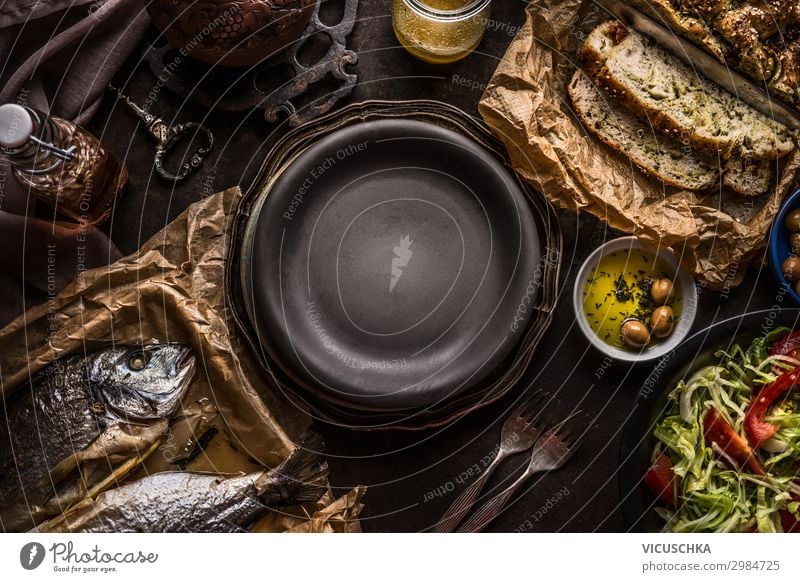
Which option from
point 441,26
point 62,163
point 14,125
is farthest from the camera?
point 441,26

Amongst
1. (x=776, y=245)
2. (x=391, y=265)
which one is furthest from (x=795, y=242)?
(x=391, y=265)

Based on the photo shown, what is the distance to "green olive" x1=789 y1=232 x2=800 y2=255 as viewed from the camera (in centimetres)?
142

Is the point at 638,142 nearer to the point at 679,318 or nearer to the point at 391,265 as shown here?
the point at 679,318

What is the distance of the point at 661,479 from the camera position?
1347 mm

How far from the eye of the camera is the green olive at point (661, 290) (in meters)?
1.43

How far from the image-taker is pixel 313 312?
1.43 m

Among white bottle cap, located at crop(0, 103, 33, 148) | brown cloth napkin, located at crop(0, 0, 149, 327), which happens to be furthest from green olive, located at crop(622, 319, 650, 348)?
white bottle cap, located at crop(0, 103, 33, 148)

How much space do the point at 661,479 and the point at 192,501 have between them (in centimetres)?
85

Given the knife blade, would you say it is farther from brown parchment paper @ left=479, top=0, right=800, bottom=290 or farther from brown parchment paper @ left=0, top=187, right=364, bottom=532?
brown parchment paper @ left=0, top=187, right=364, bottom=532

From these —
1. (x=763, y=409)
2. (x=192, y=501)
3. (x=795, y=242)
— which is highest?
(x=795, y=242)

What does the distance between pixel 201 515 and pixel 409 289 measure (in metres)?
0.57

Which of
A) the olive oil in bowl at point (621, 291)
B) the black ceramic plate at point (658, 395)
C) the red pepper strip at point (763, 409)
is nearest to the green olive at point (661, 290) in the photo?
the olive oil in bowl at point (621, 291)

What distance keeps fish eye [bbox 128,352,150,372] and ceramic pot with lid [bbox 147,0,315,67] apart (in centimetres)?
57

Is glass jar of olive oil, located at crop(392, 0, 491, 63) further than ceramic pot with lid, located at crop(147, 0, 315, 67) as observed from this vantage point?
Yes
